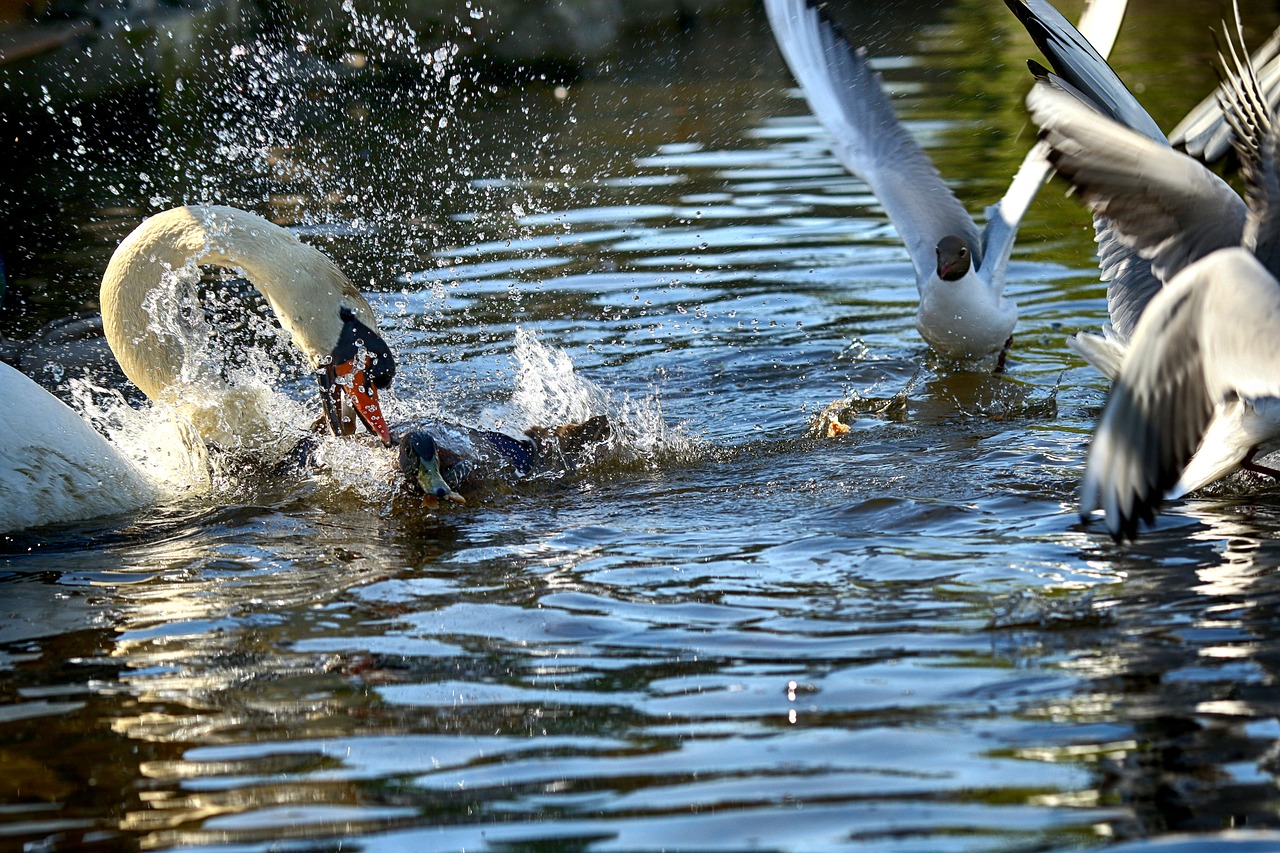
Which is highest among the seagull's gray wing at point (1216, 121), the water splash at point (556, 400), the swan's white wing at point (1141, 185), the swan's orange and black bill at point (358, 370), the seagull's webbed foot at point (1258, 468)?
the seagull's gray wing at point (1216, 121)

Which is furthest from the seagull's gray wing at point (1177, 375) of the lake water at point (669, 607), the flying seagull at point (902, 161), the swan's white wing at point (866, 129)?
the swan's white wing at point (866, 129)

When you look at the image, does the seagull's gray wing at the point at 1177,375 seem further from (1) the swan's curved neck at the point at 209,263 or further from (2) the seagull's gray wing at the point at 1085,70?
(1) the swan's curved neck at the point at 209,263

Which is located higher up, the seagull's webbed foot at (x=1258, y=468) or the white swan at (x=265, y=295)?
the white swan at (x=265, y=295)

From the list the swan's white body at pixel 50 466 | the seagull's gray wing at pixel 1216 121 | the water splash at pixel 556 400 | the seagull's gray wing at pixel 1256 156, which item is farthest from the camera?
the water splash at pixel 556 400

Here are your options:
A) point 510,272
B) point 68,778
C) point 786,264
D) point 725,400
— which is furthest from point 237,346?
point 68,778

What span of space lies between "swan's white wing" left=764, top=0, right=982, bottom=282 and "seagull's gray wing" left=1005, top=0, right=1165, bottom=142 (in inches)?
69.3

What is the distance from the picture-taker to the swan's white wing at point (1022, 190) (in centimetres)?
786

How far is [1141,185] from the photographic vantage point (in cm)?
545

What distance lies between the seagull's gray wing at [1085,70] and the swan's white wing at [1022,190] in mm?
1310

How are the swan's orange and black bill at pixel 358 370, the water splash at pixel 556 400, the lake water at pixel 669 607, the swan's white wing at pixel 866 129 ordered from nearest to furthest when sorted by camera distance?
the lake water at pixel 669 607 → the swan's orange and black bill at pixel 358 370 → the water splash at pixel 556 400 → the swan's white wing at pixel 866 129

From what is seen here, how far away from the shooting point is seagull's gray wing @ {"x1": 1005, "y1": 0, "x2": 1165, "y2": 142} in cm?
634

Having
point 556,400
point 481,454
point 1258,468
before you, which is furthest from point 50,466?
point 1258,468

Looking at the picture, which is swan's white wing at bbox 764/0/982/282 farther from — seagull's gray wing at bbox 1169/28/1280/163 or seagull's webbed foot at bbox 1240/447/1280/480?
seagull's webbed foot at bbox 1240/447/1280/480

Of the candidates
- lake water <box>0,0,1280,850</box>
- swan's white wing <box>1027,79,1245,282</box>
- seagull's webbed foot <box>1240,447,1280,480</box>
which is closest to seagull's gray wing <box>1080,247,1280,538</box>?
lake water <box>0,0,1280,850</box>
